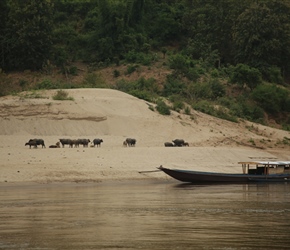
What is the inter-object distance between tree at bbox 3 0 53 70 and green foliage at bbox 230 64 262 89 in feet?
52.3

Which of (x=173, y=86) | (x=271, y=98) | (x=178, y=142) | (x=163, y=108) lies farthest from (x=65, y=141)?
(x=271, y=98)

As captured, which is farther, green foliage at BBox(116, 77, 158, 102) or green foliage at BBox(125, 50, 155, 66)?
green foliage at BBox(125, 50, 155, 66)

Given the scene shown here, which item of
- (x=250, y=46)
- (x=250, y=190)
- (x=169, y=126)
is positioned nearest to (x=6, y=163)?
(x=250, y=190)

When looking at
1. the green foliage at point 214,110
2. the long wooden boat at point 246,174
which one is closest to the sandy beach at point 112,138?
the green foliage at point 214,110

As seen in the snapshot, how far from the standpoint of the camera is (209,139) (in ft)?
156

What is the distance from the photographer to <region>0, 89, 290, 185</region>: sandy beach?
122 feet

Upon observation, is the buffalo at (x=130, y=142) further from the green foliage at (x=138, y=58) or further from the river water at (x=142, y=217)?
the green foliage at (x=138, y=58)

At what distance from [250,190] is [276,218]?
10784mm

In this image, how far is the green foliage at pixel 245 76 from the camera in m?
65.1

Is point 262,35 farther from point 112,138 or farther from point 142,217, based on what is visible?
point 142,217

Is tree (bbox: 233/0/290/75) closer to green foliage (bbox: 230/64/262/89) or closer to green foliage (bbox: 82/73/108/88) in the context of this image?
green foliage (bbox: 230/64/262/89)

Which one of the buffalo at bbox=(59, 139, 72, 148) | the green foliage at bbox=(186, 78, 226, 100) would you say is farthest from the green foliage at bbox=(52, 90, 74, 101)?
the green foliage at bbox=(186, 78, 226, 100)

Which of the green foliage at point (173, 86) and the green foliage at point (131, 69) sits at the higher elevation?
the green foliage at point (131, 69)

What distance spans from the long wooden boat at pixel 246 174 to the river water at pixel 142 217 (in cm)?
138
